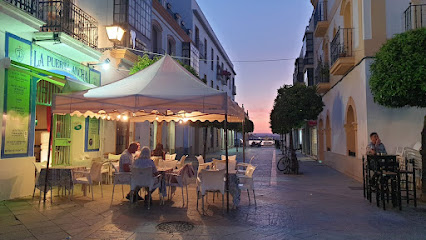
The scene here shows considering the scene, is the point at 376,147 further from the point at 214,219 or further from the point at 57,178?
the point at 57,178

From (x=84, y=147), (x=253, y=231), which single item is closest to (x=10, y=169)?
(x=84, y=147)

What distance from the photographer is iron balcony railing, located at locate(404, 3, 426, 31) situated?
10211 millimetres

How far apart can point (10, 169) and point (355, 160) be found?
10813 millimetres

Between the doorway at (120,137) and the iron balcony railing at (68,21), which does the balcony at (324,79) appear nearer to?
the doorway at (120,137)

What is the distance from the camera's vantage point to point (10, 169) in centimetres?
779

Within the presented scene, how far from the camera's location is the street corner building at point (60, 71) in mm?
7773

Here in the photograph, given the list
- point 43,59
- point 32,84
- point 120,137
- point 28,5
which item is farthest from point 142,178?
point 120,137

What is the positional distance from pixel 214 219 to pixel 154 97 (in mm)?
2702

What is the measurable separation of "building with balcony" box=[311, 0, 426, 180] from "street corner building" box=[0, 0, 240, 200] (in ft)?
26.4

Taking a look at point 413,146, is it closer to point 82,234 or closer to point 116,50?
point 82,234

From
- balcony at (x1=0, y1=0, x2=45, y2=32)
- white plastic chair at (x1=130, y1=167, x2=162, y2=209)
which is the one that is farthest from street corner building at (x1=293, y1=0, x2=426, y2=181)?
balcony at (x1=0, y1=0, x2=45, y2=32)

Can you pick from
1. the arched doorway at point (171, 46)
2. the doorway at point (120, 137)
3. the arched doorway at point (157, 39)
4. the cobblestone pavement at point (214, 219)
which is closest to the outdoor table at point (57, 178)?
the cobblestone pavement at point (214, 219)

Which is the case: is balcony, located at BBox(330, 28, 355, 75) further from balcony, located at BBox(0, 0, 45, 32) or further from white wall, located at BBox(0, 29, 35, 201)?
white wall, located at BBox(0, 29, 35, 201)

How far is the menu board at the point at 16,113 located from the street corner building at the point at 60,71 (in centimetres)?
2
